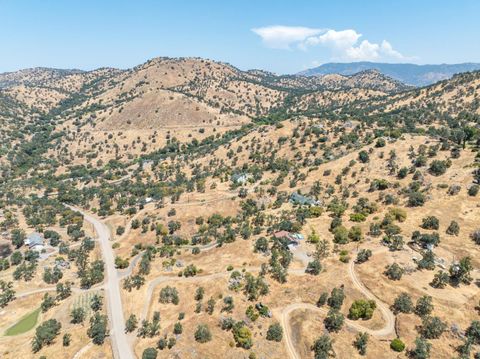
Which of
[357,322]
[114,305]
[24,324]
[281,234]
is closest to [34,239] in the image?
[24,324]

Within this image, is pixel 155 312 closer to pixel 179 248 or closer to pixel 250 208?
pixel 179 248

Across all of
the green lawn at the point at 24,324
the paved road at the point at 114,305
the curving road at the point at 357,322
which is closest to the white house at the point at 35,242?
the paved road at the point at 114,305

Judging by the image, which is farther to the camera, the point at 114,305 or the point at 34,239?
the point at 34,239

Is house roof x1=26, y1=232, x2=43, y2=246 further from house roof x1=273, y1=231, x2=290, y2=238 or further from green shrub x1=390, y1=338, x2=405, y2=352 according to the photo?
green shrub x1=390, y1=338, x2=405, y2=352

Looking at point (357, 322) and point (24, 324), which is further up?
point (357, 322)

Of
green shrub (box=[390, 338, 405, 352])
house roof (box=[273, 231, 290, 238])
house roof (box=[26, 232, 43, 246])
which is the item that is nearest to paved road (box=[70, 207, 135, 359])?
house roof (box=[26, 232, 43, 246])

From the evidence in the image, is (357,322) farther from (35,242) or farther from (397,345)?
(35,242)

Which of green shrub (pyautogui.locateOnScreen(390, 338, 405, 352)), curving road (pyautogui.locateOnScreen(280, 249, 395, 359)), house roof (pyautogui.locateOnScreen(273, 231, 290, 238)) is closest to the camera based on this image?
green shrub (pyautogui.locateOnScreen(390, 338, 405, 352))
